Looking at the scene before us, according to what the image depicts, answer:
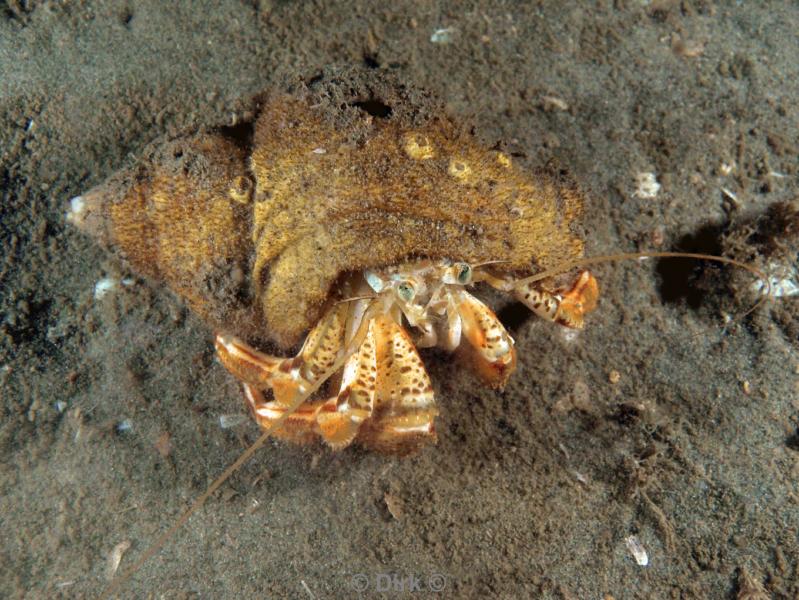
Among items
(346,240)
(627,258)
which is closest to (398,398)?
(346,240)

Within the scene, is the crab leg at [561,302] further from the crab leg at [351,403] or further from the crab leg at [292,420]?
the crab leg at [292,420]

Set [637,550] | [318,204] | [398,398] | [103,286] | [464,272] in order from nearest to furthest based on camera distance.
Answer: [318,204]
[637,550]
[464,272]
[398,398]
[103,286]

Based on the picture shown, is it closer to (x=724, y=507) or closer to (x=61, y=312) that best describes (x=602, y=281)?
(x=724, y=507)

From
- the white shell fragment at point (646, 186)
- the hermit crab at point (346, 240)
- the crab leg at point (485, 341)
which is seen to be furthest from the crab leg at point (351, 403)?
the white shell fragment at point (646, 186)

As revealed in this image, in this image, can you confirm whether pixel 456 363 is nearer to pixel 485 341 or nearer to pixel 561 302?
pixel 485 341

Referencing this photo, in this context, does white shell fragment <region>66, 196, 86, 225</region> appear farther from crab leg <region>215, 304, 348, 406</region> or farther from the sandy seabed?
crab leg <region>215, 304, 348, 406</region>

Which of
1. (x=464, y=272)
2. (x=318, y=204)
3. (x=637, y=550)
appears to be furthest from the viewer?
(x=464, y=272)
